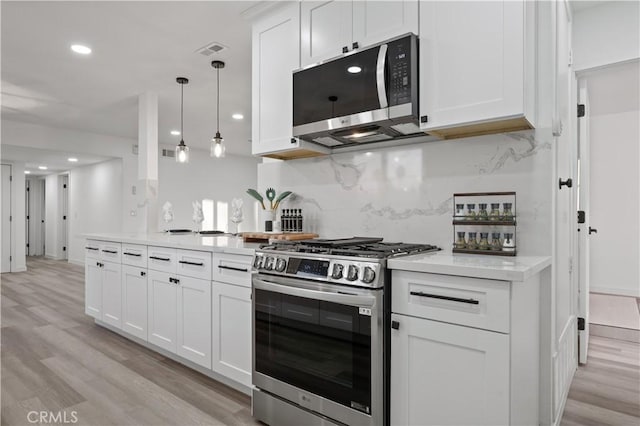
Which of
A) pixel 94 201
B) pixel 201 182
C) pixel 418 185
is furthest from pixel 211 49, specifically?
pixel 94 201

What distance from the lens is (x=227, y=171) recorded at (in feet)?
30.1

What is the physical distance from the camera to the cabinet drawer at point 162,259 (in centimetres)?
279

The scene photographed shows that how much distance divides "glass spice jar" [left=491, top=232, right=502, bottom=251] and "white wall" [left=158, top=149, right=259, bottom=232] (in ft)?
23.0

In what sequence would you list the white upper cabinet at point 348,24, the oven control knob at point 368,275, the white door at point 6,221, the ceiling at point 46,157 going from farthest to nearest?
the white door at point 6,221, the ceiling at point 46,157, the white upper cabinet at point 348,24, the oven control knob at point 368,275

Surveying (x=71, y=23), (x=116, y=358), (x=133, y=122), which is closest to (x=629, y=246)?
(x=116, y=358)

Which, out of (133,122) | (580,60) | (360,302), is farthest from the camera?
(133,122)

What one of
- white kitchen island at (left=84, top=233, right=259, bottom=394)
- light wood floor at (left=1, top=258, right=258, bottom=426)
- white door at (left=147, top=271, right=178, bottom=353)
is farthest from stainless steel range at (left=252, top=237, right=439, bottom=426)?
white door at (left=147, top=271, right=178, bottom=353)

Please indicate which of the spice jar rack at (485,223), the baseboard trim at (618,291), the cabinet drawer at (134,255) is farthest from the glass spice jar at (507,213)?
the baseboard trim at (618,291)

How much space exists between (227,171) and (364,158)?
709 centimetres

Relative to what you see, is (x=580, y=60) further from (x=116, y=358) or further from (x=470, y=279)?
(x=116, y=358)

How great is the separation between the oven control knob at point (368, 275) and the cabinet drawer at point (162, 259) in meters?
1.63

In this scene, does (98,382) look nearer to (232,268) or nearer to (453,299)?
(232,268)

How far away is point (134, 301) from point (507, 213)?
2846mm

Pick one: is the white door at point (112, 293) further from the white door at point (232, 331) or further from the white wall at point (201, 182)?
the white wall at point (201, 182)
